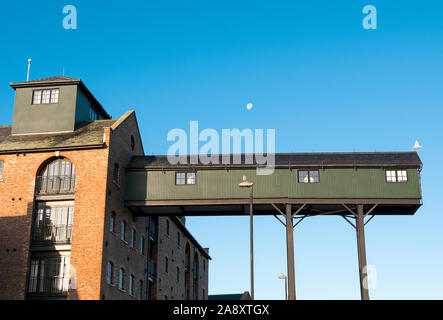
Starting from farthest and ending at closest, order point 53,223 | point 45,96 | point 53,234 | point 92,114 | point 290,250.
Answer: point 92,114, point 45,96, point 290,250, point 53,223, point 53,234

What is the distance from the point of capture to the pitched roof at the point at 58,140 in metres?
35.7

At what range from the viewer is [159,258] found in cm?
4597

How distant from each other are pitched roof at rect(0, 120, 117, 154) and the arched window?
105 centimetres

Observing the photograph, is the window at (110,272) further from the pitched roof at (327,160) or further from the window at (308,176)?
the window at (308,176)

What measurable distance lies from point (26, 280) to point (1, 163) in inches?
311

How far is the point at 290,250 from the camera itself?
35.2 metres

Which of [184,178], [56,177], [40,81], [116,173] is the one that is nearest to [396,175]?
[184,178]

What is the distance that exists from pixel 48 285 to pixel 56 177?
6.60 m

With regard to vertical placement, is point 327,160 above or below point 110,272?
above

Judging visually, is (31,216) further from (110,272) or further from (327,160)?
(327,160)

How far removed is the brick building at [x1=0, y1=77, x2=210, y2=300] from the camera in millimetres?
33375

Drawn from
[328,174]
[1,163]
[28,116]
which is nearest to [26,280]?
[1,163]

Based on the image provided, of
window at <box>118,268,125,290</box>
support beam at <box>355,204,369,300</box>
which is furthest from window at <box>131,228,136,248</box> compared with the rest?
support beam at <box>355,204,369,300</box>
